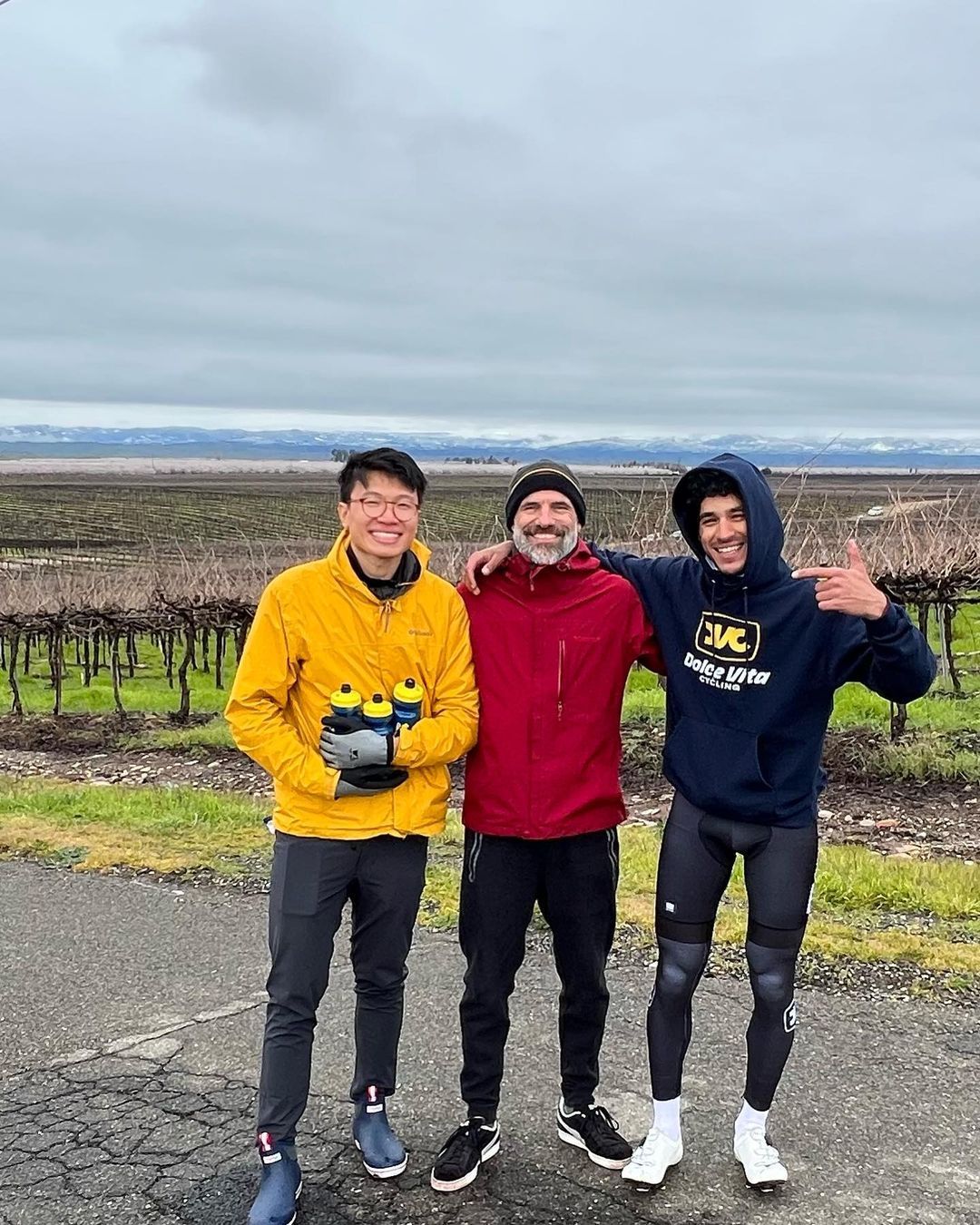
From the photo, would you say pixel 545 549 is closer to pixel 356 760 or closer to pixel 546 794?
pixel 546 794

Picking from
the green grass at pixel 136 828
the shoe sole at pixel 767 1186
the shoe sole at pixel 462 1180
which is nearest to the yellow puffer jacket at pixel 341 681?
the shoe sole at pixel 462 1180

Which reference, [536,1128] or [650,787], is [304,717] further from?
[650,787]

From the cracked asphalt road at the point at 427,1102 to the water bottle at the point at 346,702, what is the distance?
4.70ft

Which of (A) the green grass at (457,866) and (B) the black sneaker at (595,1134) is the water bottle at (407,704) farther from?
(A) the green grass at (457,866)

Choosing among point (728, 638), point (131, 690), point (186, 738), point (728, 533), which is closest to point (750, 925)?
point (728, 638)

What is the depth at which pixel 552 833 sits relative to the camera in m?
3.33

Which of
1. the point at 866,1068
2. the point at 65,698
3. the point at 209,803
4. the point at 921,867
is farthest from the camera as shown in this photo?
the point at 65,698

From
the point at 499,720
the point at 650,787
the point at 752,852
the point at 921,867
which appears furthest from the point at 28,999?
the point at 650,787

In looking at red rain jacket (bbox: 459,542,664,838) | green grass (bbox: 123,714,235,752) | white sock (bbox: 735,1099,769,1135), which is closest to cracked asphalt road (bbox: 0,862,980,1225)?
white sock (bbox: 735,1099,769,1135)

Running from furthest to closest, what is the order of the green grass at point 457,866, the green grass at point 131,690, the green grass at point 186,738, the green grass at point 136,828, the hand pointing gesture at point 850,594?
the green grass at point 131,690 < the green grass at point 186,738 < the green grass at point 136,828 < the green grass at point 457,866 < the hand pointing gesture at point 850,594

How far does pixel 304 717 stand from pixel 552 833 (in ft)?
2.73

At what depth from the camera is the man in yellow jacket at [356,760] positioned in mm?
3230

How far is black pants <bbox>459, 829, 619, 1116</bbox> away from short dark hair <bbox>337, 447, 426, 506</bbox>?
3.73 feet

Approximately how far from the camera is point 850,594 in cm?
304
